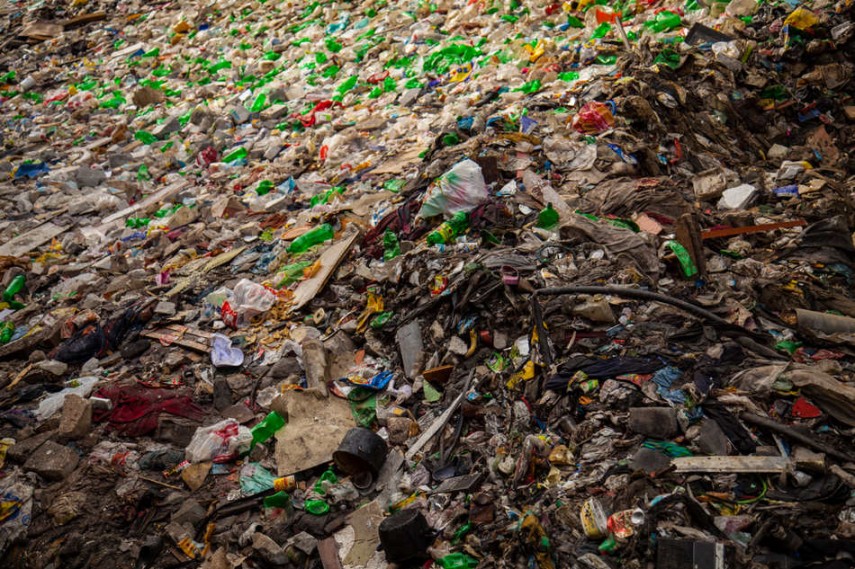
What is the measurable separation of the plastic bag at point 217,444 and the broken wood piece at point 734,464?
2.37 metres

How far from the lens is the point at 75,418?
3.54 m

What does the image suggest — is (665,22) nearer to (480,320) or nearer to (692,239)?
(692,239)

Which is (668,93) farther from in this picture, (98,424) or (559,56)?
(98,424)

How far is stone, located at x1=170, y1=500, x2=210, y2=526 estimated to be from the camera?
3.05 m

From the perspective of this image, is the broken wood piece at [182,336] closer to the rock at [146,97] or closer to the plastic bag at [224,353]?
the plastic bag at [224,353]

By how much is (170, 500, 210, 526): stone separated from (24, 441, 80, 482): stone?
79cm

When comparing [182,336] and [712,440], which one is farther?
[182,336]

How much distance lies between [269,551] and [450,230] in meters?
2.37

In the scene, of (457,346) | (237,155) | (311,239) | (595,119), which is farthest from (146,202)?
(595,119)

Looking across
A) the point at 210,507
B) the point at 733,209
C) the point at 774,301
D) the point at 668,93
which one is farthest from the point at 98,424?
the point at 668,93

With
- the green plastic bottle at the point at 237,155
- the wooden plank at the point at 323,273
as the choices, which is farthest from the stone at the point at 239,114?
the wooden plank at the point at 323,273

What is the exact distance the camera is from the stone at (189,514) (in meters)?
3.05

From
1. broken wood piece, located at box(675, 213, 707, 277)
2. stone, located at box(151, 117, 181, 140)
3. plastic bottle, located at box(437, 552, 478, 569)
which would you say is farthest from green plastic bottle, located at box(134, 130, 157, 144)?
plastic bottle, located at box(437, 552, 478, 569)

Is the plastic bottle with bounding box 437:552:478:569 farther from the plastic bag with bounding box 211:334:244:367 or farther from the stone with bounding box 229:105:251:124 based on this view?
the stone with bounding box 229:105:251:124
